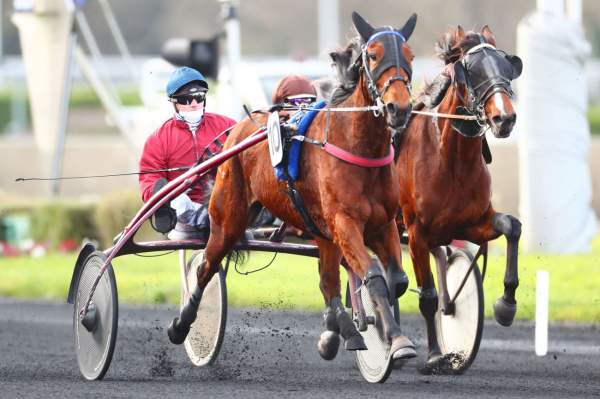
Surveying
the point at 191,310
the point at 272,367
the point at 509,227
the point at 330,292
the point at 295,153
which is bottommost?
the point at 272,367

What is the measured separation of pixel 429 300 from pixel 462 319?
1.08ft

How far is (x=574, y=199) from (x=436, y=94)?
18.4ft

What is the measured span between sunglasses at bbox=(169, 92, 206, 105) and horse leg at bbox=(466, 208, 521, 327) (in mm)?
1793

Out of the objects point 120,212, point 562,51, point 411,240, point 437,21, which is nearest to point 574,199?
point 562,51

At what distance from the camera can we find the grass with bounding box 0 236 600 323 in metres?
11.8

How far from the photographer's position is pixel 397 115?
682 centimetres

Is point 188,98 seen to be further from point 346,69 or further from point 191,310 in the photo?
point 346,69

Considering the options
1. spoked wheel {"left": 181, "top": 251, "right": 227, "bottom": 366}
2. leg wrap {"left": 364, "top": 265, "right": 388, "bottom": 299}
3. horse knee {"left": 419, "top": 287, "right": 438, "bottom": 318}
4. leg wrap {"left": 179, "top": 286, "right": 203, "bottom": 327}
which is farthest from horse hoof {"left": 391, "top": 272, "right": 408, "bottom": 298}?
spoked wheel {"left": 181, "top": 251, "right": 227, "bottom": 366}

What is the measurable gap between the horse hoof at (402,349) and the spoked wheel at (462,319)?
4.83 ft

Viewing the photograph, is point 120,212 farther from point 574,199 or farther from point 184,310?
point 184,310

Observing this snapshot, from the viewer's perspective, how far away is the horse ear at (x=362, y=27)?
716 centimetres

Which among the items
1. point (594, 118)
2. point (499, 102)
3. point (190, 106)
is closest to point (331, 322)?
Answer: point (499, 102)

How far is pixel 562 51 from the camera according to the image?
13438 mm

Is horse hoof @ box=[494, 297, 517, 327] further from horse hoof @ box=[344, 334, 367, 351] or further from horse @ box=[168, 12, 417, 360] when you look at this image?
horse hoof @ box=[344, 334, 367, 351]
